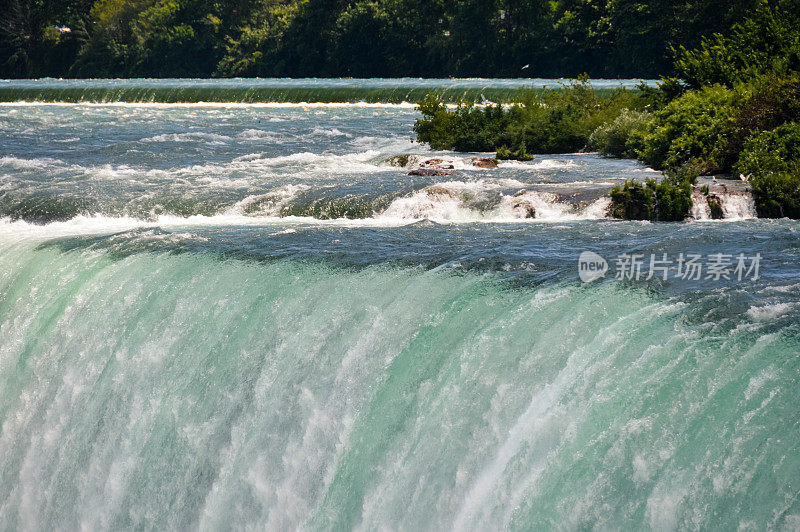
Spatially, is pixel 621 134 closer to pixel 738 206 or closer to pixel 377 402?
pixel 738 206

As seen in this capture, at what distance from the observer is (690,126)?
1852 cm

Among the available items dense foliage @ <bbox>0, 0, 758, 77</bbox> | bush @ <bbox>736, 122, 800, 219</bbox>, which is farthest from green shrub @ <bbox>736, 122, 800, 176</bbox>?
dense foliage @ <bbox>0, 0, 758, 77</bbox>

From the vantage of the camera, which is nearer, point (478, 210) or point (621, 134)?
point (478, 210)

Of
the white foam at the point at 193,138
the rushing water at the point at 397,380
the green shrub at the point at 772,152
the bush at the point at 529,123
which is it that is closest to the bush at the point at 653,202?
the rushing water at the point at 397,380

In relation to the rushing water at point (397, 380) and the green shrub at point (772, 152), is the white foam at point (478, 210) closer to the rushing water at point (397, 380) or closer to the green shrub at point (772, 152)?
the rushing water at point (397, 380)

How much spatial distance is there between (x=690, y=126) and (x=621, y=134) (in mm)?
3607

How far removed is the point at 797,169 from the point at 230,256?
8614 millimetres

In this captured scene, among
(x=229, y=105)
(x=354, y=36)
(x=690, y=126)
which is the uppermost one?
(x=690, y=126)

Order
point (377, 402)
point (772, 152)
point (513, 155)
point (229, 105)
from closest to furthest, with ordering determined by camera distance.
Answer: point (377, 402) → point (772, 152) → point (513, 155) → point (229, 105)

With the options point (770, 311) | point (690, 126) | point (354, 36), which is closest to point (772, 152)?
point (690, 126)

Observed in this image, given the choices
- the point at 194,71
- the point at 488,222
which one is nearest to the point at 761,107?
the point at 488,222

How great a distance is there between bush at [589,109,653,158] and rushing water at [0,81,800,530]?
8.43 metres

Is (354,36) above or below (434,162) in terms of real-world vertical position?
below

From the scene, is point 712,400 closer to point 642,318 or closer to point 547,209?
point 642,318
